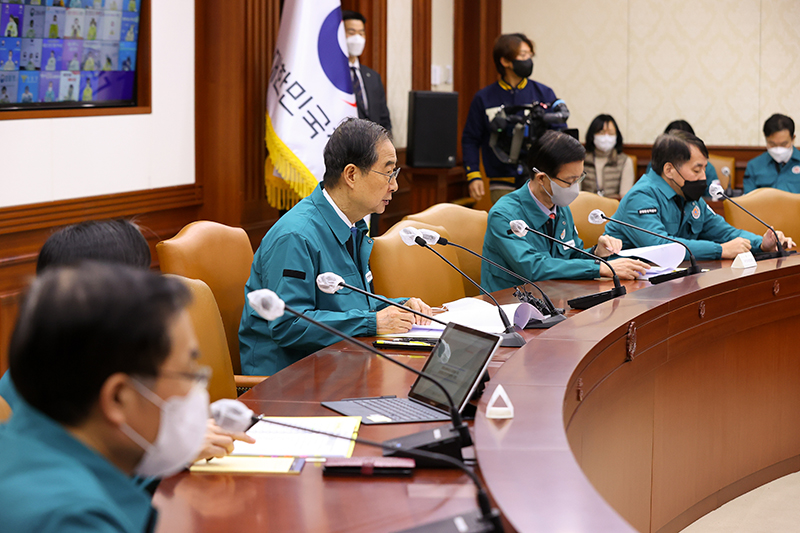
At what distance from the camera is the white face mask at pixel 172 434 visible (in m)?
0.89

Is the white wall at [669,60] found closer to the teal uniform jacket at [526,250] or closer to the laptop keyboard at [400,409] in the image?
the teal uniform jacket at [526,250]

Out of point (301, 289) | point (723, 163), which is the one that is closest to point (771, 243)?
point (301, 289)

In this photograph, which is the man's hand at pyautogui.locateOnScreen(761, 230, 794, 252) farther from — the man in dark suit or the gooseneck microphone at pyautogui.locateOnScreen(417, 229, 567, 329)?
the man in dark suit

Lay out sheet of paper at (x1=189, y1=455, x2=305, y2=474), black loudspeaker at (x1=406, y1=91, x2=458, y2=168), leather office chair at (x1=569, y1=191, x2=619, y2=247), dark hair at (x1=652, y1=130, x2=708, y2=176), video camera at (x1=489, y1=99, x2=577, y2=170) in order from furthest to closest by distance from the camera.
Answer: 1. black loudspeaker at (x1=406, y1=91, x2=458, y2=168)
2. video camera at (x1=489, y1=99, x2=577, y2=170)
3. leather office chair at (x1=569, y1=191, x2=619, y2=247)
4. dark hair at (x1=652, y1=130, x2=708, y2=176)
5. sheet of paper at (x1=189, y1=455, x2=305, y2=474)

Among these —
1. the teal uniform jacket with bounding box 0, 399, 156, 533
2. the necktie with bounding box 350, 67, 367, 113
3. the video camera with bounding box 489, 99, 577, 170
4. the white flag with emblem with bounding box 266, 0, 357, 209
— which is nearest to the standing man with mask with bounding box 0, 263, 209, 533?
the teal uniform jacket with bounding box 0, 399, 156, 533

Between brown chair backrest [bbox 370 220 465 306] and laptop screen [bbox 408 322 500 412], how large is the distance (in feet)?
3.55

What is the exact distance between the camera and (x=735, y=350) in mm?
2924

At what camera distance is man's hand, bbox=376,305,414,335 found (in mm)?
2256

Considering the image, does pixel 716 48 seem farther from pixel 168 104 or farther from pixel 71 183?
pixel 71 183

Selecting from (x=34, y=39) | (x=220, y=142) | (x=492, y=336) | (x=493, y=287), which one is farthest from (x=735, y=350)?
(x=34, y=39)

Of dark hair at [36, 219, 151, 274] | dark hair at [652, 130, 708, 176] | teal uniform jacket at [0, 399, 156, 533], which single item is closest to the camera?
teal uniform jacket at [0, 399, 156, 533]

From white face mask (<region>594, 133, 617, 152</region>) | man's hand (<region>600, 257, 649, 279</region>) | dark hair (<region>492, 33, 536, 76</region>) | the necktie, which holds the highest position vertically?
dark hair (<region>492, 33, 536, 76</region>)

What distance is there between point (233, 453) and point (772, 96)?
6550 millimetres

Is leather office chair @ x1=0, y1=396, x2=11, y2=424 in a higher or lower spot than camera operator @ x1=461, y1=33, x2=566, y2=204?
lower
